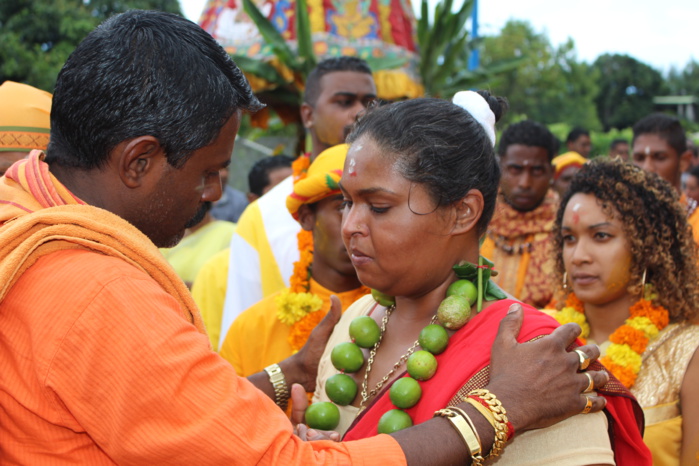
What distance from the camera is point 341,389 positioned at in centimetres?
240

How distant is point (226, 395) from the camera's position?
153 centimetres

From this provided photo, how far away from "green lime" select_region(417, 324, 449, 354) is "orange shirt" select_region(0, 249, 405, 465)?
70 cm

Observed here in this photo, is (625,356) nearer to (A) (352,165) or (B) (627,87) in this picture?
(A) (352,165)

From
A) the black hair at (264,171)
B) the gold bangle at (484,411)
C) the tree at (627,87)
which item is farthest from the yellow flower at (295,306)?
the tree at (627,87)

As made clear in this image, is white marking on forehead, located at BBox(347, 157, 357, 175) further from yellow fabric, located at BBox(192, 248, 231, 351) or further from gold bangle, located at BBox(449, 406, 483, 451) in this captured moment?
yellow fabric, located at BBox(192, 248, 231, 351)

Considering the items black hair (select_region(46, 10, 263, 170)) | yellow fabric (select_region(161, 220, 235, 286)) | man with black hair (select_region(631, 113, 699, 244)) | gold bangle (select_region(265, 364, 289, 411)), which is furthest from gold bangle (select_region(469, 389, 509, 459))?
man with black hair (select_region(631, 113, 699, 244))

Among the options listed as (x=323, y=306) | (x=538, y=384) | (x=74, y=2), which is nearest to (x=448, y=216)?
(x=538, y=384)

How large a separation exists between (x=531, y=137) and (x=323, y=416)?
408 cm

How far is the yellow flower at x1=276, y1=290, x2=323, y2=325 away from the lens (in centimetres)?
346

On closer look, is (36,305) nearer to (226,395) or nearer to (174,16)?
(226,395)

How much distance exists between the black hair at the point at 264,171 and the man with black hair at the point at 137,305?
16.3 feet

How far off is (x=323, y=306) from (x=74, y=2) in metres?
16.0

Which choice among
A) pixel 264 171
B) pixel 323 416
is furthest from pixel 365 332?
pixel 264 171

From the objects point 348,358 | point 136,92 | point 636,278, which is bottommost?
point 348,358
